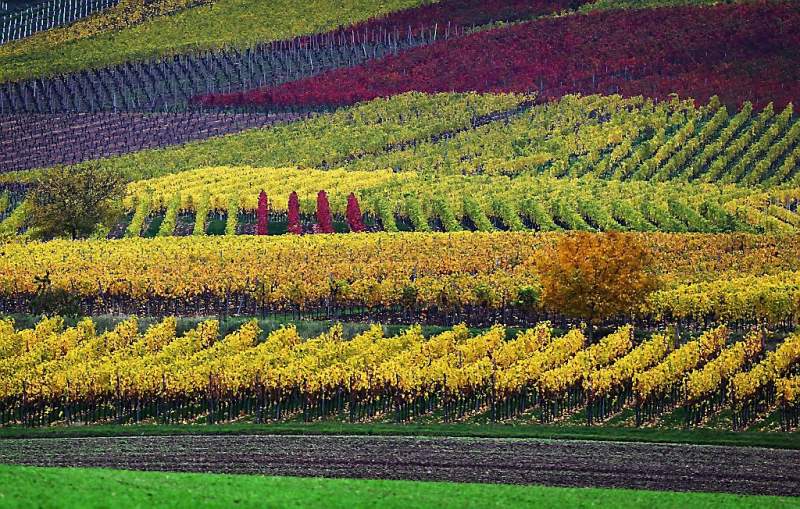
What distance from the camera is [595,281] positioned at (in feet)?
358

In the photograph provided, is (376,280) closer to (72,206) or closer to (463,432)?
(463,432)

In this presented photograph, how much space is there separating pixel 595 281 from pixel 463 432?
2334 cm

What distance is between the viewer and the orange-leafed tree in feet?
357

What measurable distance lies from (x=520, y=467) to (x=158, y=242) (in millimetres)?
67273

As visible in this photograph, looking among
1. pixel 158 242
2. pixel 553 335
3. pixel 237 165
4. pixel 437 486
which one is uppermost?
pixel 237 165

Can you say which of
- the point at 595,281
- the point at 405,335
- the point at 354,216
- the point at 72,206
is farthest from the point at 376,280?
the point at 72,206

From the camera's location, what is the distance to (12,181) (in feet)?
610

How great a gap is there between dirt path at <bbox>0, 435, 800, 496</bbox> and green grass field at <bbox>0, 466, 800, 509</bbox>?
3.75 metres

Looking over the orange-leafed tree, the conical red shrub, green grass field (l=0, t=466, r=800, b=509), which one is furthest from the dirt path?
the conical red shrub

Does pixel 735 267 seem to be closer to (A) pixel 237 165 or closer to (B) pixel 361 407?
(B) pixel 361 407

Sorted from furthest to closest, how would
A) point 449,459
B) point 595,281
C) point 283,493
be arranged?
point 595,281 < point 449,459 < point 283,493

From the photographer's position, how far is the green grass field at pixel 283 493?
65.0 m

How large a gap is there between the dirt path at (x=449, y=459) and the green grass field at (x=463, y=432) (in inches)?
47.1

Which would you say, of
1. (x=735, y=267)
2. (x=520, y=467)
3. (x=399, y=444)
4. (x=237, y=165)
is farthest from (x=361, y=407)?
(x=237, y=165)
